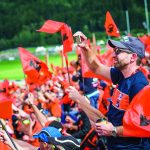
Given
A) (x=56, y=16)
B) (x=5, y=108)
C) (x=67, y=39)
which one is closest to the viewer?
(x=5, y=108)

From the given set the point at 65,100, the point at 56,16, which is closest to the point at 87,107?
the point at 65,100

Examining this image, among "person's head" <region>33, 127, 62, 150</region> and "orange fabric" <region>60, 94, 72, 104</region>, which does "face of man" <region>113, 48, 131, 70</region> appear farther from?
"orange fabric" <region>60, 94, 72, 104</region>

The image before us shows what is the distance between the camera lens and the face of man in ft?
10.7

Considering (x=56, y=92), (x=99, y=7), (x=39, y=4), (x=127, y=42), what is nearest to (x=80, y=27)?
(x=99, y=7)

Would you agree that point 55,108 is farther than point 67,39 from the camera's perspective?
Yes

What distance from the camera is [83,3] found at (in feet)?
151

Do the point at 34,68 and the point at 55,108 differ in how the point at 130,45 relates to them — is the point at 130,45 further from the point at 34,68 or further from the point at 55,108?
the point at 34,68

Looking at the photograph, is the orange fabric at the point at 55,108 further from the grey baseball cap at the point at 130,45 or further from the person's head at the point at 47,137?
the grey baseball cap at the point at 130,45

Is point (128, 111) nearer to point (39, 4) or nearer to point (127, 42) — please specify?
point (127, 42)

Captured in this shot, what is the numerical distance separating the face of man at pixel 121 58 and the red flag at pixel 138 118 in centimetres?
32

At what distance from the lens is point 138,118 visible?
9.68ft

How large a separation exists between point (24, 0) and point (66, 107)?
4173 cm

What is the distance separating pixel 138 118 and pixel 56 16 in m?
41.3

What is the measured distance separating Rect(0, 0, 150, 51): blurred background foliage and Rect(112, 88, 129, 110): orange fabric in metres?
35.0
